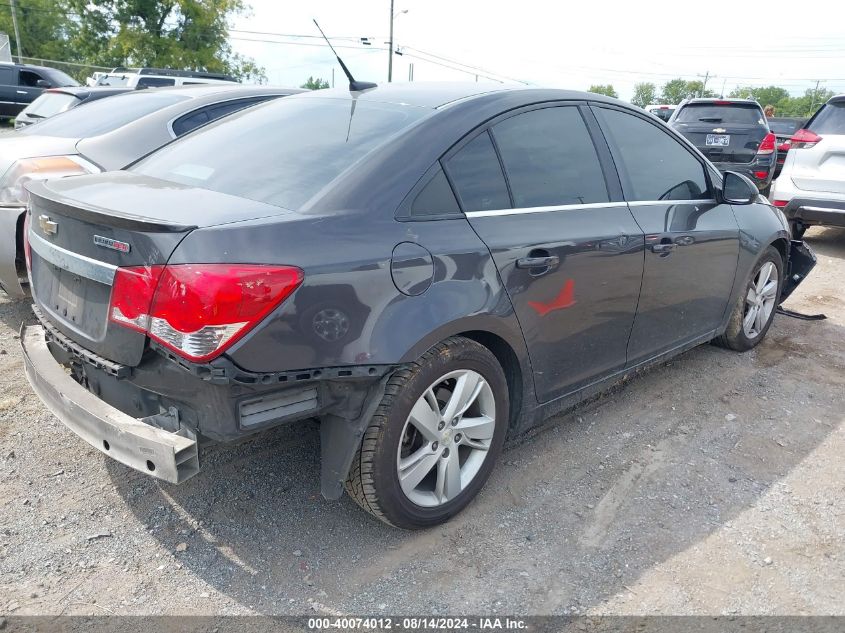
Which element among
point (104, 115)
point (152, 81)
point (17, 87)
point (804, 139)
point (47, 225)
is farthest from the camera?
point (17, 87)

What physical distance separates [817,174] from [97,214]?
7.52 meters

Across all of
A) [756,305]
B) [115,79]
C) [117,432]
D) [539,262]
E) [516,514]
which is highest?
[539,262]

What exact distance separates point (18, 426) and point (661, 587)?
306 centimetres

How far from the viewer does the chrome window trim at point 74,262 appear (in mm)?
2232

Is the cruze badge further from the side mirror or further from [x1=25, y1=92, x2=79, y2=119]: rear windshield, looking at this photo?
[x1=25, y1=92, x2=79, y2=119]: rear windshield

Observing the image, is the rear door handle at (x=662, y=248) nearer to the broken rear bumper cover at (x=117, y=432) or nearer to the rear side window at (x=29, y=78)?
the broken rear bumper cover at (x=117, y=432)

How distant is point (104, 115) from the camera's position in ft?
18.5

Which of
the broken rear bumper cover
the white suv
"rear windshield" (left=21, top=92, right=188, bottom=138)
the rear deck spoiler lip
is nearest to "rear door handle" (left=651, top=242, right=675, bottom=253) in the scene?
the rear deck spoiler lip

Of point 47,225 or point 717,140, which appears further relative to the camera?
point 717,140

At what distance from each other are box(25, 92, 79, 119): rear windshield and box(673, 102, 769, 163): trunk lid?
850 centimetres

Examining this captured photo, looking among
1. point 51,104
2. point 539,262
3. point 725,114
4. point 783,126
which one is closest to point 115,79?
point 51,104

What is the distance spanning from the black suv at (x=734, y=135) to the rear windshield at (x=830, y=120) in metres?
2.13

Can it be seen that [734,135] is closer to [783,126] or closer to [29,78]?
[783,126]

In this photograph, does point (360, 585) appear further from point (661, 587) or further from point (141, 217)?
point (141, 217)
